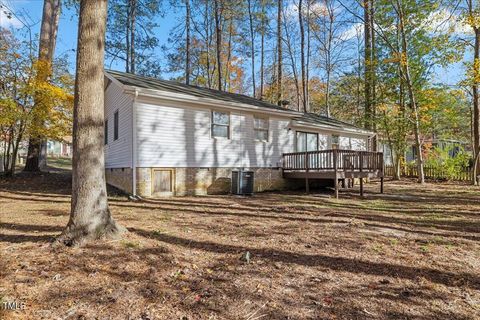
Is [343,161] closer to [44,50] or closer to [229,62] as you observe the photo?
[44,50]

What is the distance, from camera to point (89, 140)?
4090 millimetres

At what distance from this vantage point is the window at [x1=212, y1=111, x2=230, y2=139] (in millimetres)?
11141

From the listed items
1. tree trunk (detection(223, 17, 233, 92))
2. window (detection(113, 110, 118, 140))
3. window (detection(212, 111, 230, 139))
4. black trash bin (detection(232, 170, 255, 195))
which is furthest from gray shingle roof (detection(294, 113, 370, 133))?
tree trunk (detection(223, 17, 233, 92))

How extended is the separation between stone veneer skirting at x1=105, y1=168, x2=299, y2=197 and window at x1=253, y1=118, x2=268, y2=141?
142 cm

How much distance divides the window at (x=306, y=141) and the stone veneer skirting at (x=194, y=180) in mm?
2413

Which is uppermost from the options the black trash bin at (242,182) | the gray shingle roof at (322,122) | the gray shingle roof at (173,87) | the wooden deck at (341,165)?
the gray shingle roof at (173,87)

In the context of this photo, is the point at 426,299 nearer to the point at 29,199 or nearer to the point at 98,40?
the point at 98,40

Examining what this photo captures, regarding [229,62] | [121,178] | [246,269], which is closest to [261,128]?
[121,178]

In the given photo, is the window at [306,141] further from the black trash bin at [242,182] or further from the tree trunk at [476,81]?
the tree trunk at [476,81]

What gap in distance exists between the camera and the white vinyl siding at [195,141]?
9.57 m

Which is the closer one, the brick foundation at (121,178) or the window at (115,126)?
the brick foundation at (121,178)

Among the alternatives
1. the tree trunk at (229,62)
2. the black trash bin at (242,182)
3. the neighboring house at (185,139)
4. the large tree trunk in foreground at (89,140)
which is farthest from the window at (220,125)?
the tree trunk at (229,62)

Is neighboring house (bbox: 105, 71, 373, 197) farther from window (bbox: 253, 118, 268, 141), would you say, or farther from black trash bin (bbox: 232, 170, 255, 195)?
black trash bin (bbox: 232, 170, 255, 195)

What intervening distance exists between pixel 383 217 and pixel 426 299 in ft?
14.1
